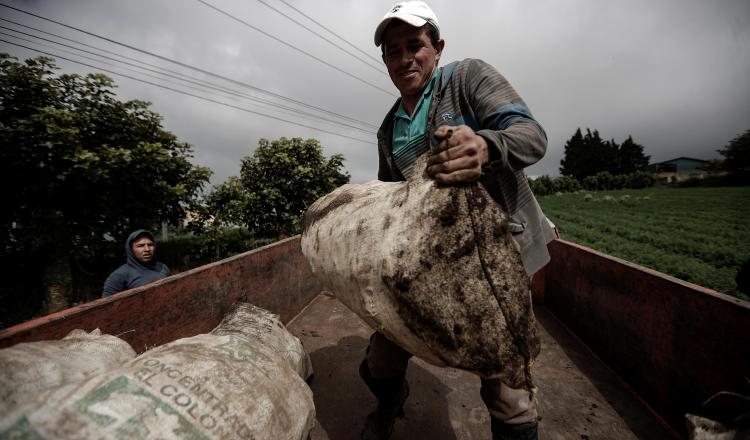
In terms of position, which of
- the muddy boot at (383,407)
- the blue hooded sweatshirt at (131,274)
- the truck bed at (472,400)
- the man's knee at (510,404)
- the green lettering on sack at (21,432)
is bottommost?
the truck bed at (472,400)

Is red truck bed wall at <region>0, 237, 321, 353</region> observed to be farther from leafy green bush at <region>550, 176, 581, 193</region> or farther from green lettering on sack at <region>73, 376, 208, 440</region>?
leafy green bush at <region>550, 176, 581, 193</region>

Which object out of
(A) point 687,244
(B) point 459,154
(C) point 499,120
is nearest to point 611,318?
(C) point 499,120

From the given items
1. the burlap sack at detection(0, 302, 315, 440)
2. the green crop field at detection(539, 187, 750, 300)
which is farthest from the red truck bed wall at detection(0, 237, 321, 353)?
the green crop field at detection(539, 187, 750, 300)

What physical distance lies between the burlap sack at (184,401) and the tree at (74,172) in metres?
5.36

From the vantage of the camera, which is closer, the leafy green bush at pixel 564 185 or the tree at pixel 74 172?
the tree at pixel 74 172

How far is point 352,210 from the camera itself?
1083mm

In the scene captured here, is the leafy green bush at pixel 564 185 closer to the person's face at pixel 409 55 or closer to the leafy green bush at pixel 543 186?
the leafy green bush at pixel 543 186

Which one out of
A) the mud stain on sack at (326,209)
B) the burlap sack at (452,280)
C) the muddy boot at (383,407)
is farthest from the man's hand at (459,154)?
the muddy boot at (383,407)

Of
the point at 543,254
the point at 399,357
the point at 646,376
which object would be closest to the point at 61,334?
the point at 399,357

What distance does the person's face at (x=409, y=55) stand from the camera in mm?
1213

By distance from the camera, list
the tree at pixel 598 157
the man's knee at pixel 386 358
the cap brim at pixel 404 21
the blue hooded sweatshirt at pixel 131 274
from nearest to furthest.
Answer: the cap brim at pixel 404 21, the man's knee at pixel 386 358, the blue hooded sweatshirt at pixel 131 274, the tree at pixel 598 157

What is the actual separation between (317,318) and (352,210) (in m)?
2.51

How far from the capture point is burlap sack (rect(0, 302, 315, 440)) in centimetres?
69

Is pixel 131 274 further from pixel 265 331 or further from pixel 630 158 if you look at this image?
pixel 630 158
